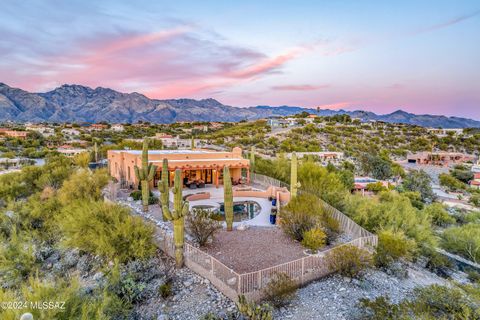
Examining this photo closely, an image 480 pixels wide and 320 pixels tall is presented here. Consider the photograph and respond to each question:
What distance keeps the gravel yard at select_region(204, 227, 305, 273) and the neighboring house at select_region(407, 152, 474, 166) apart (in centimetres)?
5994

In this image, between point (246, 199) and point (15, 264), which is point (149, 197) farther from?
point (15, 264)

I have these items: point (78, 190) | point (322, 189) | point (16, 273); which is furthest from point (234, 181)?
point (16, 273)

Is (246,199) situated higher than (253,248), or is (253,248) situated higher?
(253,248)

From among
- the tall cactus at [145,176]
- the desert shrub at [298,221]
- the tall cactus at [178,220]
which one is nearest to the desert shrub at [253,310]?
the tall cactus at [178,220]

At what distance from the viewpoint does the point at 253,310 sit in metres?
8.41

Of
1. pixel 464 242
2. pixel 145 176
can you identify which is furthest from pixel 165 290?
pixel 464 242

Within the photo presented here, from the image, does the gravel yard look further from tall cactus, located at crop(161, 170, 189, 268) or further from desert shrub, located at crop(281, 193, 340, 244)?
tall cactus, located at crop(161, 170, 189, 268)

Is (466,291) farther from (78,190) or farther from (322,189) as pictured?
(78,190)

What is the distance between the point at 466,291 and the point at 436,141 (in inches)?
3138

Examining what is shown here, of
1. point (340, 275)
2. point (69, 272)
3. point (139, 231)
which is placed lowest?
point (69, 272)

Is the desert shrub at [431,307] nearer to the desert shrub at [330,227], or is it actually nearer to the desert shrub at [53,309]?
the desert shrub at [330,227]

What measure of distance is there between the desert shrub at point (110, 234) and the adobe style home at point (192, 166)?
31.4 ft

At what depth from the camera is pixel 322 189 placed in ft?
66.1

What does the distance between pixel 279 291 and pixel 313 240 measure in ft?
12.4
